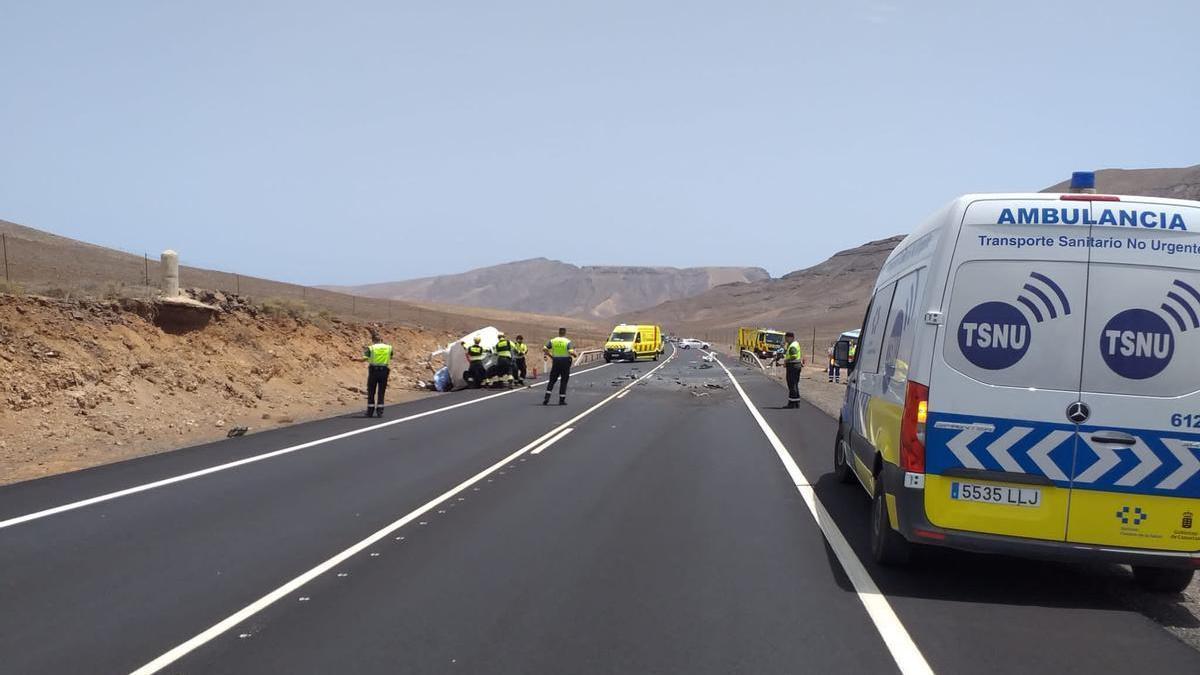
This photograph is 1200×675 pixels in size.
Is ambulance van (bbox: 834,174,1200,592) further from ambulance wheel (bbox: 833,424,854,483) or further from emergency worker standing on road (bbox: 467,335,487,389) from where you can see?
emergency worker standing on road (bbox: 467,335,487,389)

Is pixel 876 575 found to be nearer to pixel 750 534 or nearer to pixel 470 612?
pixel 750 534

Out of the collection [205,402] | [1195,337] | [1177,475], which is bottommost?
[205,402]

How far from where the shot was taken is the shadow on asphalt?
264 inches

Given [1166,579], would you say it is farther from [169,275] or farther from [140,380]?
[169,275]

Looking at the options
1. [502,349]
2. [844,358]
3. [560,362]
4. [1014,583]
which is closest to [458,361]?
[502,349]

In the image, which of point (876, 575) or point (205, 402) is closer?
point (876, 575)

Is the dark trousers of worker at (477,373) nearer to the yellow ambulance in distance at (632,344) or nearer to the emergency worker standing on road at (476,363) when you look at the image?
the emergency worker standing on road at (476,363)

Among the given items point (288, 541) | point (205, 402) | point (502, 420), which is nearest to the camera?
point (288, 541)

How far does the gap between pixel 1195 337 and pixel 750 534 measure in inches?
157

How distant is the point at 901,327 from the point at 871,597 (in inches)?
87.9

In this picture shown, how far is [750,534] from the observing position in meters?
8.65

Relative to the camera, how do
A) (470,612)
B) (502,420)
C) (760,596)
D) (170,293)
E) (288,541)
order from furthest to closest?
1. (170,293)
2. (502,420)
3. (288,541)
4. (760,596)
5. (470,612)

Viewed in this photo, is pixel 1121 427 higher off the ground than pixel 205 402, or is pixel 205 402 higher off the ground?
pixel 1121 427

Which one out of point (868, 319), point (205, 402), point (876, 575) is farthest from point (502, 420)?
point (876, 575)
